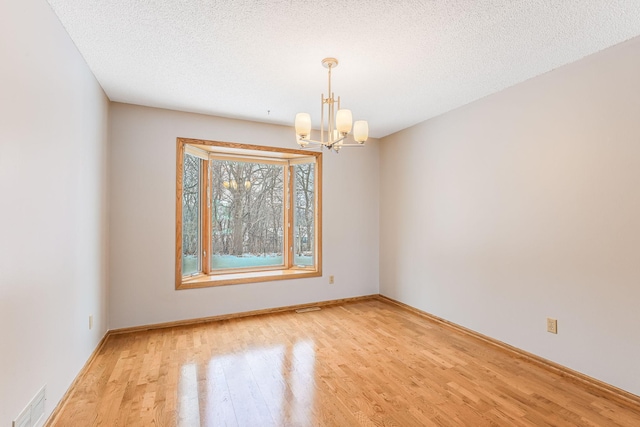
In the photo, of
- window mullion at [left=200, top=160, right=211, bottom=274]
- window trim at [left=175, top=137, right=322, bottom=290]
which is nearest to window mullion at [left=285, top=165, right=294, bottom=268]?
window trim at [left=175, top=137, right=322, bottom=290]

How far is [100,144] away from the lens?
2.89 m

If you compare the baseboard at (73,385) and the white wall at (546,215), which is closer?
the baseboard at (73,385)

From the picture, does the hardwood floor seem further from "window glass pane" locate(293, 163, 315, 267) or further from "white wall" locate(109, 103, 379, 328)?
"window glass pane" locate(293, 163, 315, 267)

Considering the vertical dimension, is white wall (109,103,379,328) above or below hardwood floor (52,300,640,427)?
above

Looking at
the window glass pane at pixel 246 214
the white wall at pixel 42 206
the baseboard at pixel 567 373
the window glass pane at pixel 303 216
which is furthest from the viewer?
the window glass pane at pixel 303 216

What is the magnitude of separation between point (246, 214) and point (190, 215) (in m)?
0.77

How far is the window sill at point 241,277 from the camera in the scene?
3641 mm

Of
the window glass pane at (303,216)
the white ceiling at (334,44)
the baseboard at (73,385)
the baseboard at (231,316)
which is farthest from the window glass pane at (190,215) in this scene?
the window glass pane at (303,216)

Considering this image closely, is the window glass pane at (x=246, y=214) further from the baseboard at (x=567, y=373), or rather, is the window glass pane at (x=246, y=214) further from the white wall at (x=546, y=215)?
the baseboard at (x=567, y=373)

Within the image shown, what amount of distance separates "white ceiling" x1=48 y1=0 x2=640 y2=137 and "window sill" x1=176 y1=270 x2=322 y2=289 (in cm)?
208

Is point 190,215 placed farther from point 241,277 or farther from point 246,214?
point 241,277

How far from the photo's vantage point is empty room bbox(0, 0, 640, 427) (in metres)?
1.81

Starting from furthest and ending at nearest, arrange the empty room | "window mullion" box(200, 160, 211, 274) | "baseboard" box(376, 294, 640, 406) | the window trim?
"window mullion" box(200, 160, 211, 274)
the window trim
"baseboard" box(376, 294, 640, 406)
the empty room

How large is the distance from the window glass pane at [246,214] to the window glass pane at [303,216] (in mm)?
210
